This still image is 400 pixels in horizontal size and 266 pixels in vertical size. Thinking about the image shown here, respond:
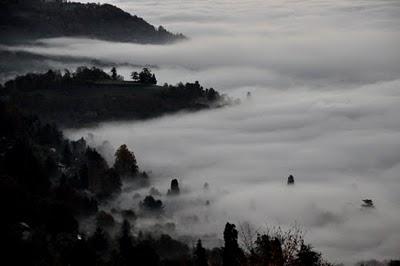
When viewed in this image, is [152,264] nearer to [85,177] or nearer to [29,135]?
[85,177]

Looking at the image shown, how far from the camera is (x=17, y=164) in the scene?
13588 centimetres

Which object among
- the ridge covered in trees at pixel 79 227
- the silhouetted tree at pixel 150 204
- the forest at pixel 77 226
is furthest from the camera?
the silhouetted tree at pixel 150 204

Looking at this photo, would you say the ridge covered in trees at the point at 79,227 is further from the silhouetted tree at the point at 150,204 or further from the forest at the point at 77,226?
the forest at the point at 77,226

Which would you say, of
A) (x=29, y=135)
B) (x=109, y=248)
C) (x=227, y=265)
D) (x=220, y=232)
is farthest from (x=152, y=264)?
(x=29, y=135)

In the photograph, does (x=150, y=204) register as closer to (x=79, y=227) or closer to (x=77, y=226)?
(x=79, y=227)

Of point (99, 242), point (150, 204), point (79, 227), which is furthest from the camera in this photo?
Answer: point (150, 204)

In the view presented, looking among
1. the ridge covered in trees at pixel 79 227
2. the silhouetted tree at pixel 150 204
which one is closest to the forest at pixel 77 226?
the ridge covered in trees at pixel 79 227

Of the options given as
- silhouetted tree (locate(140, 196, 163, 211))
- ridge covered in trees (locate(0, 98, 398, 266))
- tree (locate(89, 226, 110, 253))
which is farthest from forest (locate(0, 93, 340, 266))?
silhouetted tree (locate(140, 196, 163, 211))

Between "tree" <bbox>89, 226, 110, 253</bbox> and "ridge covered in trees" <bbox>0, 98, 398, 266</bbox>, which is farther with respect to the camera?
"tree" <bbox>89, 226, 110, 253</bbox>

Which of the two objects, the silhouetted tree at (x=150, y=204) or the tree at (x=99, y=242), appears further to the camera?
the silhouetted tree at (x=150, y=204)

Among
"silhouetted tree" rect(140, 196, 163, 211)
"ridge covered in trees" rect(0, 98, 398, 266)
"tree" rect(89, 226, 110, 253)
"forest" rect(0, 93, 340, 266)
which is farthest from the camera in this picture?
"silhouetted tree" rect(140, 196, 163, 211)

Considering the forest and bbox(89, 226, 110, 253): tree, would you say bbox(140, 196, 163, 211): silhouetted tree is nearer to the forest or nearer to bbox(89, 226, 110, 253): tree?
the forest

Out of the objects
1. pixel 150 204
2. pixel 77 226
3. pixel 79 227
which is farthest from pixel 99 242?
pixel 150 204

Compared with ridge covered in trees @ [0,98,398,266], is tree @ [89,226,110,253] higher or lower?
lower
